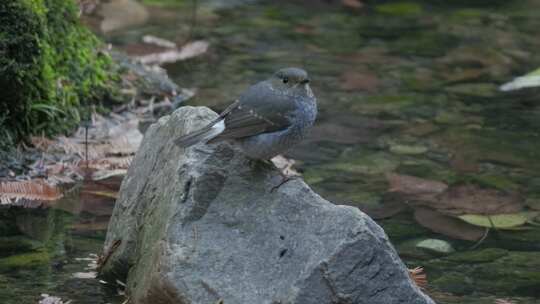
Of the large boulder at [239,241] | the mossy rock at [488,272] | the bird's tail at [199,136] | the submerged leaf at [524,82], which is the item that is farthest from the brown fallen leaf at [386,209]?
the submerged leaf at [524,82]

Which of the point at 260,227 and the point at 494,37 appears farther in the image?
the point at 494,37

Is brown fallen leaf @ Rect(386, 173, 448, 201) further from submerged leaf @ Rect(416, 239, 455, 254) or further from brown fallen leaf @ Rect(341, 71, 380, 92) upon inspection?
brown fallen leaf @ Rect(341, 71, 380, 92)

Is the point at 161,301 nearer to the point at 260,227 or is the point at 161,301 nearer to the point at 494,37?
the point at 260,227

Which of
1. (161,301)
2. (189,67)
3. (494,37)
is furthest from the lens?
(494,37)

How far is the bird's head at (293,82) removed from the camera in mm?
4730

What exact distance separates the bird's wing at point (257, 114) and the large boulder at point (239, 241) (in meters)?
0.11

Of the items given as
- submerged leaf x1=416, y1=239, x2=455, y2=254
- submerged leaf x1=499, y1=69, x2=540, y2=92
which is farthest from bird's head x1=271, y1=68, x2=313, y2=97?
submerged leaf x1=499, y1=69, x2=540, y2=92

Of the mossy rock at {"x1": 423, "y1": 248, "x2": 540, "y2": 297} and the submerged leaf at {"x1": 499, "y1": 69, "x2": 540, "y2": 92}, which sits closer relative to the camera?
the mossy rock at {"x1": 423, "y1": 248, "x2": 540, "y2": 297}

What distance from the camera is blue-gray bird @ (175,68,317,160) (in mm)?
4496

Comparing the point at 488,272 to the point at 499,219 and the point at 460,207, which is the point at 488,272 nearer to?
the point at 499,219

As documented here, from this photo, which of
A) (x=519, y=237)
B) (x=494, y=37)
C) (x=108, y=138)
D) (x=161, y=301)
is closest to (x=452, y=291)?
(x=519, y=237)

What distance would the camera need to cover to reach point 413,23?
11.0 meters

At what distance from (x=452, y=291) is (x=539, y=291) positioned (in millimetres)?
439

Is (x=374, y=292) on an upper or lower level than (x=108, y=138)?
upper
